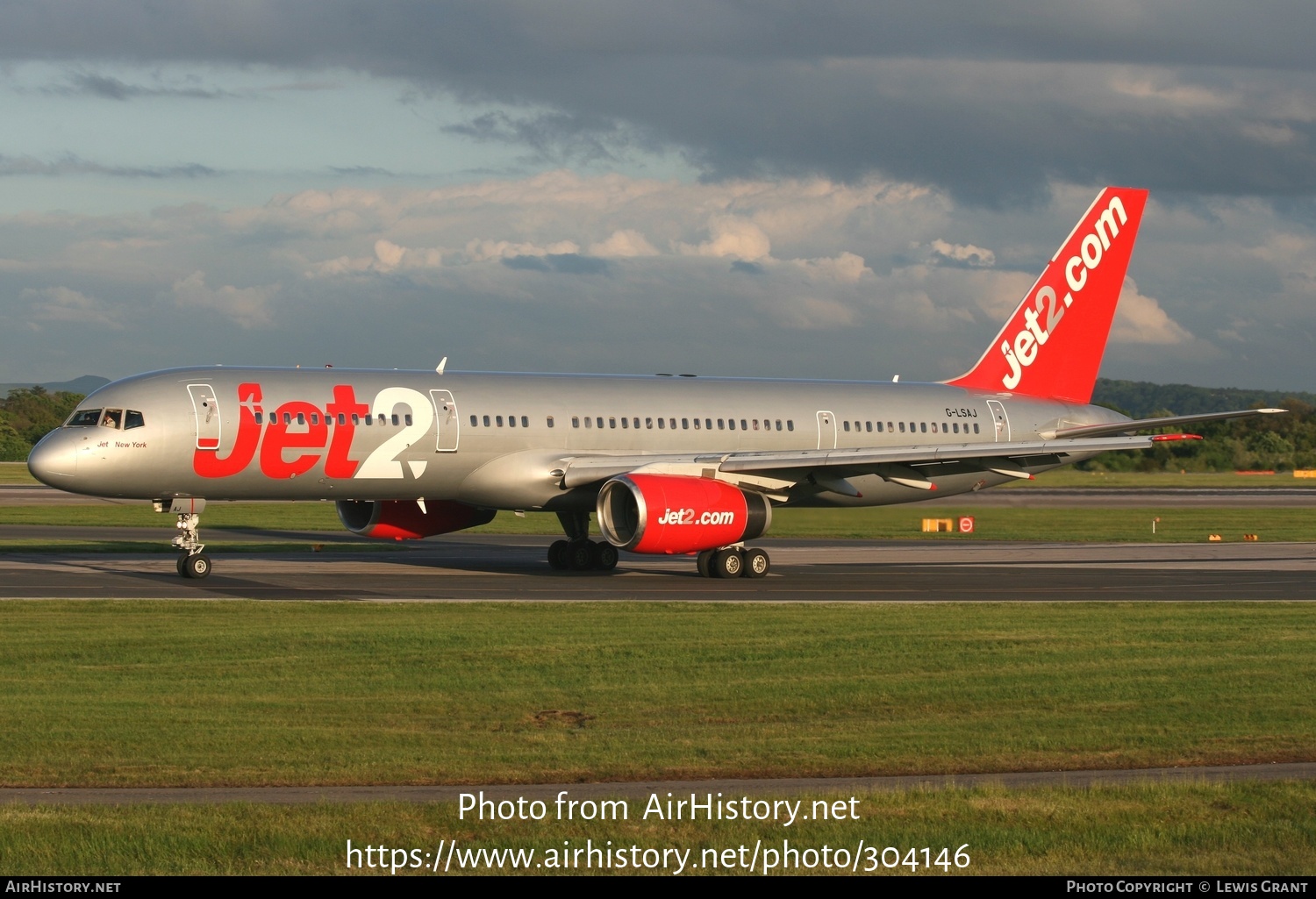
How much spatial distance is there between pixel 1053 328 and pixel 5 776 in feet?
115

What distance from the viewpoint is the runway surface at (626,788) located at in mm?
11672

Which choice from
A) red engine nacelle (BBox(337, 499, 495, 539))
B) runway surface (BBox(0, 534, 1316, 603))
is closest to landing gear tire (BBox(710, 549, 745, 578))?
runway surface (BBox(0, 534, 1316, 603))

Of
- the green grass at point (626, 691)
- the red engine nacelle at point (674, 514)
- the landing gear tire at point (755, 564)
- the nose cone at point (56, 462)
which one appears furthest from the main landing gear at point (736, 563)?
the nose cone at point (56, 462)

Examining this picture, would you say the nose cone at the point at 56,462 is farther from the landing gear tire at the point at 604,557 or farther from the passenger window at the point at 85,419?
the landing gear tire at the point at 604,557

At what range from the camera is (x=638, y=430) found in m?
36.2

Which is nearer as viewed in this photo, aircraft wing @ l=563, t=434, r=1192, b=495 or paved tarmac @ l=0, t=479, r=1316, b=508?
aircraft wing @ l=563, t=434, r=1192, b=495

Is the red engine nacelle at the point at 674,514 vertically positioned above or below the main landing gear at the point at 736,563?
above

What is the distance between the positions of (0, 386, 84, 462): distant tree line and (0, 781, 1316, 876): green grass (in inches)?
4050

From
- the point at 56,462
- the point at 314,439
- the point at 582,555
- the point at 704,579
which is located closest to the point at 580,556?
the point at 582,555

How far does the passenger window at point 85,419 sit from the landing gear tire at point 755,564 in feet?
47.1

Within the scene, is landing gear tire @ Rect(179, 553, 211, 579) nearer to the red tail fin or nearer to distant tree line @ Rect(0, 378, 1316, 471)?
the red tail fin

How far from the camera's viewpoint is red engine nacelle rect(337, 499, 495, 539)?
1406 inches
